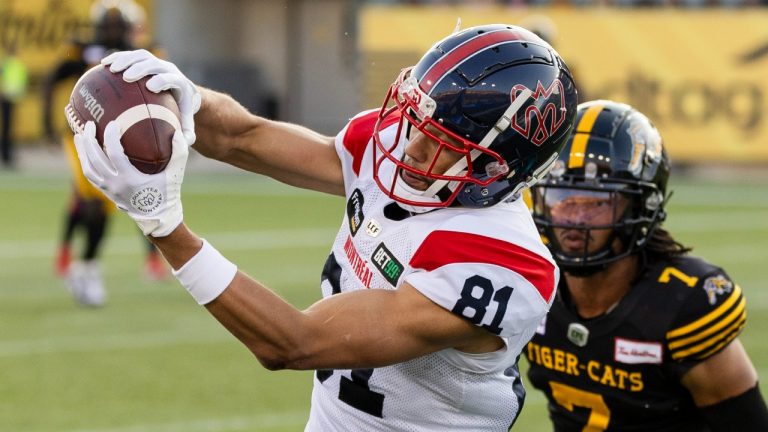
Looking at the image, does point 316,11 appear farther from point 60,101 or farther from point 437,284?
point 437,284

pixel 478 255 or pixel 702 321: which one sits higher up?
pixel 478 255

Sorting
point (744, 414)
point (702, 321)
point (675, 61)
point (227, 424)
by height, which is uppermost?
point (702, 321)

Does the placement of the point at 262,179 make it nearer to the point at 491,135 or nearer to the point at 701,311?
the point at 701,311

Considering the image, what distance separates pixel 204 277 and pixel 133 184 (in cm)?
22

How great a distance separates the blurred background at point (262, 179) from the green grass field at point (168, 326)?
2cm

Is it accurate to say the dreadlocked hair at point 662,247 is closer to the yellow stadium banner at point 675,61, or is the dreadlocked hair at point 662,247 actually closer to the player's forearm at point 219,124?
the player's forearm at point 219,124

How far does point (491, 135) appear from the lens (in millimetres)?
2627

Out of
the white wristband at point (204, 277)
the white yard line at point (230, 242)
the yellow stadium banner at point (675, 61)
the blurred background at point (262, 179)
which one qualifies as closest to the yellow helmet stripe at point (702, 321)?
the blurred background at point (262, 179)

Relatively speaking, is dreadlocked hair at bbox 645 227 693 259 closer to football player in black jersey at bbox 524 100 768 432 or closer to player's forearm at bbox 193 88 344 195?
football player in black jersey at bbox 524 100 768 432

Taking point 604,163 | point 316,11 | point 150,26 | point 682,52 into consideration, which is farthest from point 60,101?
point 604,163

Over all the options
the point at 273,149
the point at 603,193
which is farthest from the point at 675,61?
the point at 273,149

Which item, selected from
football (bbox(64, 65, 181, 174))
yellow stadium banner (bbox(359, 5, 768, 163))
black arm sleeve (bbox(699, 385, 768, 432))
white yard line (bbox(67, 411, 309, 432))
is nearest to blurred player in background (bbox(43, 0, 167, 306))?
white yard line (bbox(67, 411, 309, 432))

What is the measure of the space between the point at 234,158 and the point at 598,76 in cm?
1347

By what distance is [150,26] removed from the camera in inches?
744
